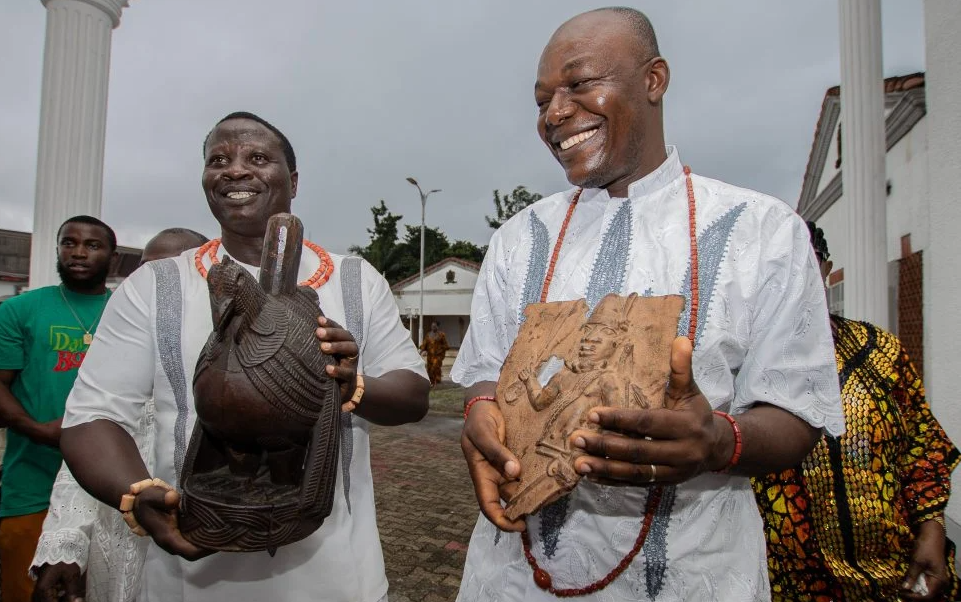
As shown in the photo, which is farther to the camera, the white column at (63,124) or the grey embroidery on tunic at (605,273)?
the white column at (63,124)

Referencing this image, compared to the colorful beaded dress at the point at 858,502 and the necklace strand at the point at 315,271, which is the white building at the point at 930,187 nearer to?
the colorful beaded dress at the point at 858,502

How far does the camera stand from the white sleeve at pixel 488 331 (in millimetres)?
1497

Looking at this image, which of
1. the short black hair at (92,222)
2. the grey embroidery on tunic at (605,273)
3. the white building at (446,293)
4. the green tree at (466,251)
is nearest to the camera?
the grey embroidery on tunic at (605,273)

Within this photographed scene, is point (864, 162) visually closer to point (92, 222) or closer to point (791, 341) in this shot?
point (791, 341)

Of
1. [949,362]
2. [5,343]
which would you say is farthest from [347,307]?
[949,362]

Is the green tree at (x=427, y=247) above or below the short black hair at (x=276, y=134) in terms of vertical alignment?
above

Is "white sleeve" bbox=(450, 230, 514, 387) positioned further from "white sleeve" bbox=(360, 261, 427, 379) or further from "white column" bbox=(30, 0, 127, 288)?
"white column" bbox=(30, 0, 127, 288)

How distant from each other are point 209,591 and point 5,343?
6.44 ft

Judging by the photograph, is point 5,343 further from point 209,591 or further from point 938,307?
point 938,307

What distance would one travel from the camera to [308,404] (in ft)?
4.01

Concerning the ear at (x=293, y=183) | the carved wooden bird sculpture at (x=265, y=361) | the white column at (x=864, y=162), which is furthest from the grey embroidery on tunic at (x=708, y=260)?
Answer: the white column at (x=864, y=162)

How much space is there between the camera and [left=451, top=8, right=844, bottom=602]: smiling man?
1.15 meters

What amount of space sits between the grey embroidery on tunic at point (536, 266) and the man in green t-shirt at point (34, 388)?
94.2 inches

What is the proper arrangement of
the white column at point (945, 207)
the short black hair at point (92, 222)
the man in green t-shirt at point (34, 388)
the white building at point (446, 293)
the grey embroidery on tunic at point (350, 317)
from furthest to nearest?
the white building at point (446, 293)
the white column at point (945, 207)
the short black hair at point (92, 222)
the man in green t-shirt at point (34, 388)
the grey embroidery on tunic at point (350, 317)
